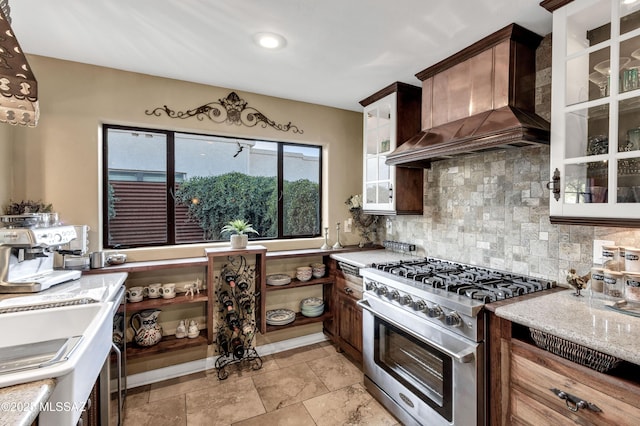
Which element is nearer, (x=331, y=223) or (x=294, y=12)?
(x=294, y=12)

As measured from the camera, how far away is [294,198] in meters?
3.36

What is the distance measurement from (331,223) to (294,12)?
2137mm

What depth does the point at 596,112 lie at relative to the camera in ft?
4.86

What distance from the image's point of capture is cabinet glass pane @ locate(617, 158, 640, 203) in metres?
1.34

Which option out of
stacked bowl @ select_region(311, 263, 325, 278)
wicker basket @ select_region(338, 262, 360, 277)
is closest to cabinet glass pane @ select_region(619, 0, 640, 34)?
wicker basket @ select_region(338, 262, 360, 277)

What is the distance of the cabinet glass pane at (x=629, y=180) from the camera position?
1.34 metres

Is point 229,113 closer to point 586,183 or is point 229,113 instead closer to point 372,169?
point 372,169

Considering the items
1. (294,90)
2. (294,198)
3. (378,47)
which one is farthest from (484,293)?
(294,90)

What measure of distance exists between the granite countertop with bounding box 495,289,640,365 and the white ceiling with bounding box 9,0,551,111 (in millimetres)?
1593

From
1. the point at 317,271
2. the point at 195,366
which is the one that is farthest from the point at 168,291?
the point at 317,271

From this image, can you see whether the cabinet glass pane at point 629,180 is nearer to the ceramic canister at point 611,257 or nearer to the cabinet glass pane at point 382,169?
the ceramic canister at point 611,257

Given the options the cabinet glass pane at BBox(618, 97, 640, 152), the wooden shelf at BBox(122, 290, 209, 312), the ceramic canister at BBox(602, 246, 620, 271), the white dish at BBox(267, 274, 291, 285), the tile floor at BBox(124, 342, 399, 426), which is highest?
the cabinet glass pane at BBox(618, 97, 640, 152)

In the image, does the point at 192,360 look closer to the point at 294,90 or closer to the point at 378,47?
the point at 294,90

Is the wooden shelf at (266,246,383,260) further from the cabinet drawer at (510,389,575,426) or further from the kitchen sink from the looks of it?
the cabinet drawer at (510,389,575,426)
